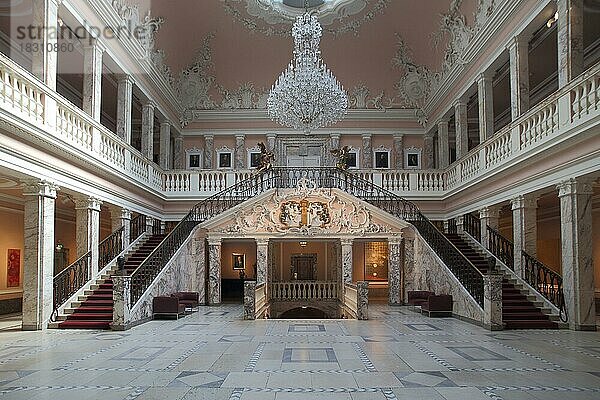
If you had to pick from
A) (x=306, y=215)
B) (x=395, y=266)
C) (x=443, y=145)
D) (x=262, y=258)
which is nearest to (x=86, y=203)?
(x=262, y=258)

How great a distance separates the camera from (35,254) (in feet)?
46.7

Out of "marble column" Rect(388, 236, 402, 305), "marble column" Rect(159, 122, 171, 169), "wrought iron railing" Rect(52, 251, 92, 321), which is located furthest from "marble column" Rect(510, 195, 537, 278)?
"marble column" Rect(159, 122, 171, 169)

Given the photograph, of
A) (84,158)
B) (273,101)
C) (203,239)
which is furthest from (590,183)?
(203,239)

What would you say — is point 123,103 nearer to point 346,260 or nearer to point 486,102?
point 346,260

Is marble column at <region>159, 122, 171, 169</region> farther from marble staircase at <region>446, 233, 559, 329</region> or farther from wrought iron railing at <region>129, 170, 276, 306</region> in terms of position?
marble staircase at <region>446, 233, 559, 329</region>

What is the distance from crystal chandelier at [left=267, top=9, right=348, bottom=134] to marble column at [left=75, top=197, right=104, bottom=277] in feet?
19.1

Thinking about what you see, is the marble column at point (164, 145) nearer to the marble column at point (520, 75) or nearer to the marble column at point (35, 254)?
the marble column at point (35, 254)

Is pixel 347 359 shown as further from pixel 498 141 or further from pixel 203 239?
pixel 203 239

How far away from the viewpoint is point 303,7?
26484 millimetres

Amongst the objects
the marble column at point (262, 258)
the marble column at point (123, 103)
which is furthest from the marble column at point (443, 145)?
the marble column at point (123, 103)

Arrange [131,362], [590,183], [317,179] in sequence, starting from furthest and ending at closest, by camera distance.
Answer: [317,179] < [590,183] < [131,362]

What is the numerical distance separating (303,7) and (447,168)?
905cm

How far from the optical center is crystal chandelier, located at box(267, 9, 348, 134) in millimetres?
17859

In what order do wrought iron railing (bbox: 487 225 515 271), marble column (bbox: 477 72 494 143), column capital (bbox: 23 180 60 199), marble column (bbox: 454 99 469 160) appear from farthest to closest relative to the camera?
marble column (bbox: 454 99 469 160)
marble column (bbox: 477 72 494 143)
wrought iron railing (bbox: 487 225 515 271)
column capital (bbox: 23 180 60 199)
